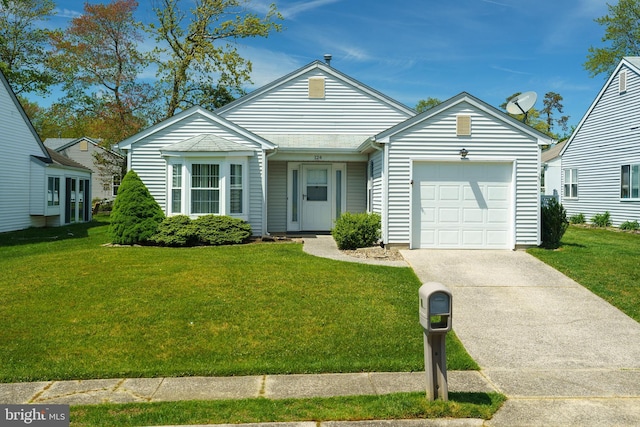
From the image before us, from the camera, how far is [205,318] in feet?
24.0

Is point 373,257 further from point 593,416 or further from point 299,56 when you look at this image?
point 299,56

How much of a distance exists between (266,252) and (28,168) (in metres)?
13.7

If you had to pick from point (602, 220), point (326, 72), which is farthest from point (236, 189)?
point (602, 220)

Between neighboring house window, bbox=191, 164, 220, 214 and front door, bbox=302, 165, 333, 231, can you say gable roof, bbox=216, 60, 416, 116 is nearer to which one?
front door, bbox=302, 165, 333, 231

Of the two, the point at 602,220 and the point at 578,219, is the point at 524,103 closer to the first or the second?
the point at 602,220

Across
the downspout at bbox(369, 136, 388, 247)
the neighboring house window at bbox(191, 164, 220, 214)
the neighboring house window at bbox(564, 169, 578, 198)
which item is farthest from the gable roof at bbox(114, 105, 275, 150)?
the neighboring house window at bbox(564, 169, 578, 198)

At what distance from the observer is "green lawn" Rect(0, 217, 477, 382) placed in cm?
597

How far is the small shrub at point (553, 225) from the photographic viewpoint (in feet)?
43.9

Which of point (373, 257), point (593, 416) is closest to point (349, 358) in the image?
point (593, 416)

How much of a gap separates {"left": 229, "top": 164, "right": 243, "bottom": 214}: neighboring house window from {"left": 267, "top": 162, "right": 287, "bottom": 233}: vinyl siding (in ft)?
7.95

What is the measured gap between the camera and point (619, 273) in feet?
34.2

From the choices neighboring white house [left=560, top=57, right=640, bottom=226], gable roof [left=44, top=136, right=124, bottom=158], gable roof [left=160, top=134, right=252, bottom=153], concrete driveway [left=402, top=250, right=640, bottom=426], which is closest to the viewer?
concrete driveway [left=402, top=250, right=640, bottom=426]

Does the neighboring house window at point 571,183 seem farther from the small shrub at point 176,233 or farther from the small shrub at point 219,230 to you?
the small shrub at point 176,233

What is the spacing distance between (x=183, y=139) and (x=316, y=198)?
15.9ft
